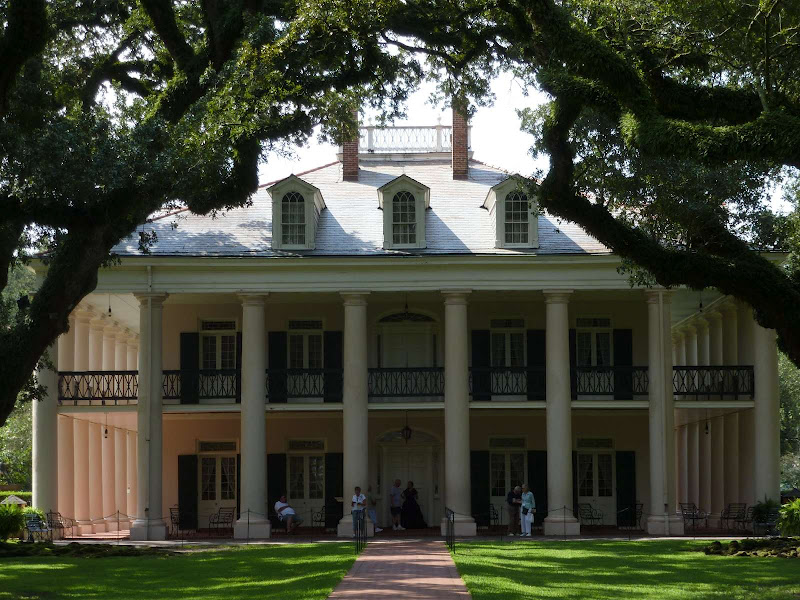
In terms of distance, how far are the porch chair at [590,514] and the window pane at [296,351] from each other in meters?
8.41

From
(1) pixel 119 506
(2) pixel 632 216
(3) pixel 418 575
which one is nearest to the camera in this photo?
(3) pixel 418 575

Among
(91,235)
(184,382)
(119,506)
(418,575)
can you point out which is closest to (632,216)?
(418,575)

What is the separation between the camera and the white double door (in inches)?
1308

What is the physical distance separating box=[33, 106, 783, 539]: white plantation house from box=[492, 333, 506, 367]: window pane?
0.05 m

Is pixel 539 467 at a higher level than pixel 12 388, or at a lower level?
lower

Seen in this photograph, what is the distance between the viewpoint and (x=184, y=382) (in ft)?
103

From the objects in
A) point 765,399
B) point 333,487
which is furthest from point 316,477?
point 765,399

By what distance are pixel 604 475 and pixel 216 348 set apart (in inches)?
434

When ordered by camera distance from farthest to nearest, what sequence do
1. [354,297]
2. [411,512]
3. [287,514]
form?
[411,512] < [287,514] < [354,297]

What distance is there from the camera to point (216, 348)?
32750mm

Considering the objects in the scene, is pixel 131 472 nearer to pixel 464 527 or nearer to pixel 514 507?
pixel 464 527

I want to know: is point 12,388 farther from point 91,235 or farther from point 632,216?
point 632,216

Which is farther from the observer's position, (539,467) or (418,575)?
(539,467)

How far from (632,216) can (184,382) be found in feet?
43.6
